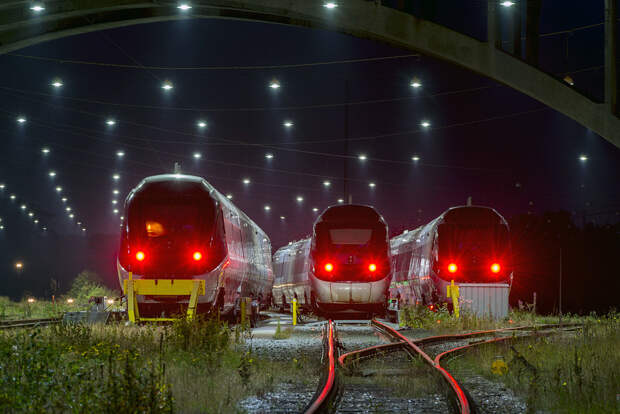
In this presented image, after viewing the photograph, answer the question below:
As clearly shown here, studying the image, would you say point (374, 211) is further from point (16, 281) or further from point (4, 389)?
point (16, 281)

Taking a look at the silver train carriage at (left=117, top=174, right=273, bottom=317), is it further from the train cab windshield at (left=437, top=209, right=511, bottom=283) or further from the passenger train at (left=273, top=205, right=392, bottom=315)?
the train cab windshield at (left=437, top=209, right=511, bottom=283)

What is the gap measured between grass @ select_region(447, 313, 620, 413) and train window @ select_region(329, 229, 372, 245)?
7152mm

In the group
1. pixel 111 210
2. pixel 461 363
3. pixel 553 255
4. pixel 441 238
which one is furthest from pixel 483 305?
pixel 111 210

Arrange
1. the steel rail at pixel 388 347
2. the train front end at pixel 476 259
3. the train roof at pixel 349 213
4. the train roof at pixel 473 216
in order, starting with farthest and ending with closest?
1. the train roof at pixel 473 216
2. the train front end at pixel 476 259
3. the train roof at pixel 349 213
4. the steel rail at pixel 388 347

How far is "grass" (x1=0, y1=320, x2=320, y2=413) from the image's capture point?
7445mm

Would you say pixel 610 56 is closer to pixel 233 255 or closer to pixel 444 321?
pixel 233 255

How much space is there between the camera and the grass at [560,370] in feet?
30.0

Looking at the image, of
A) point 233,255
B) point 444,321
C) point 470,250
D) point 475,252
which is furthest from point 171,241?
point 475,252

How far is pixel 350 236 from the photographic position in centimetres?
2372

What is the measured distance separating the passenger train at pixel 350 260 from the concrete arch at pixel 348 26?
876 cm

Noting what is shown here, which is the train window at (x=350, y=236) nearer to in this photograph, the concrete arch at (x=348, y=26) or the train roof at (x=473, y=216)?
the train roof at (x=473, y=216)

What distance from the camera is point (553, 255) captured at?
1921 inches

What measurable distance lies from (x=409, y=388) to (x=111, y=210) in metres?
58.8

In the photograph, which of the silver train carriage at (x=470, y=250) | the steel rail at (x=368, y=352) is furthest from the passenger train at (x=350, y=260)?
the steel rail at (x=368, y=352)
